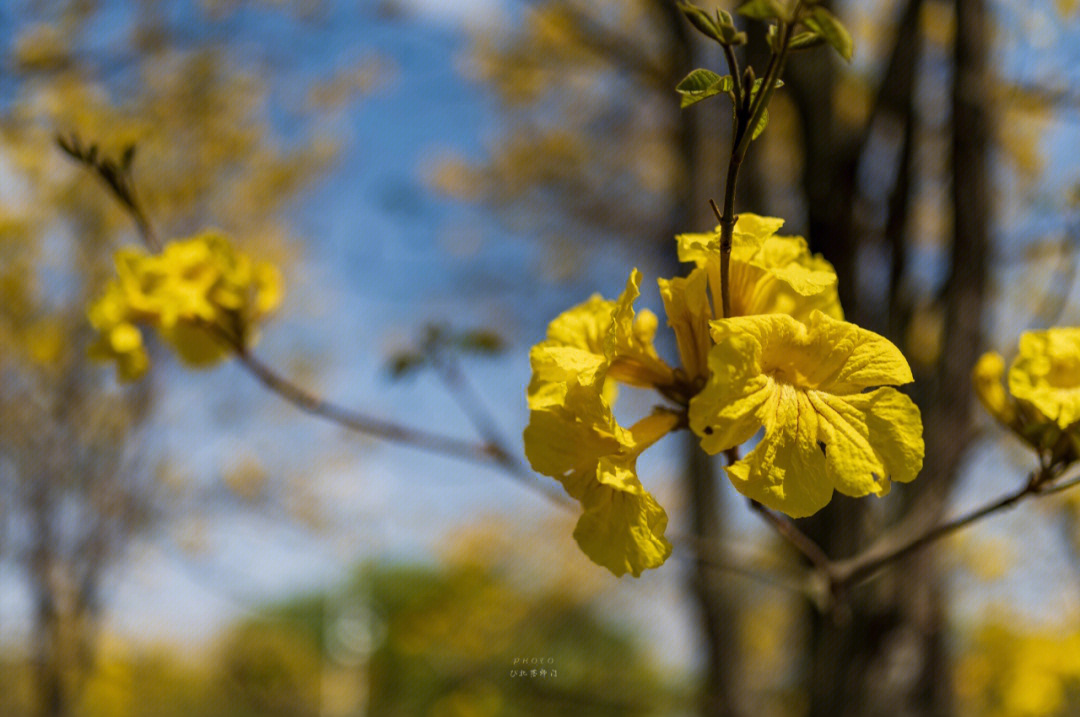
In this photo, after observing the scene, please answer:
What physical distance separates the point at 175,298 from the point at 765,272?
73 centimetres

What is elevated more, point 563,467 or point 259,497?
point 563,467

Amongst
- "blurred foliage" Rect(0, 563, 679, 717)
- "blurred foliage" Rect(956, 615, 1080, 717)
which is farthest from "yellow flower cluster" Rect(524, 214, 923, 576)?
"blurred foliage" Rect(956, 615, 1080, 717)

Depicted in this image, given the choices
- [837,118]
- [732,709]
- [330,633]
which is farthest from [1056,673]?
[330,633]

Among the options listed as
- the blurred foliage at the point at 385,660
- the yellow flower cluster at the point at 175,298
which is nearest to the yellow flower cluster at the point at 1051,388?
the yellow flower cluster at the point at 175,298

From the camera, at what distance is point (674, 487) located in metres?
4.88

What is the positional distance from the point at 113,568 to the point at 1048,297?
4.47 meters

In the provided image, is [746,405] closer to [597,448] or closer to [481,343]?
[597,448]

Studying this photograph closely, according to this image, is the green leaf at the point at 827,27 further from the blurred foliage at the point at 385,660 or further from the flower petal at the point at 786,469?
the blurred foliage at the point at 385,660

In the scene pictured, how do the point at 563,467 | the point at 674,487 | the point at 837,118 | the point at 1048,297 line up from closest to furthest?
the point at 563,467 < the point at 1048,297 < the point at 837,118 < the point at 674,487

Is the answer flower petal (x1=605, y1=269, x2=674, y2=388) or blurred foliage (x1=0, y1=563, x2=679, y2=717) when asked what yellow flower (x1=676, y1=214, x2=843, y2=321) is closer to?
flower petal (x1=605, y1=269, x2=674, y2=388)

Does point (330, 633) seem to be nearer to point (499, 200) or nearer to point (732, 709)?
point (499, 200)

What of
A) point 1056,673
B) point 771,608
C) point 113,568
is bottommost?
point 771,608

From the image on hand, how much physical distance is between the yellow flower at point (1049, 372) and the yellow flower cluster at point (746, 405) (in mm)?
201

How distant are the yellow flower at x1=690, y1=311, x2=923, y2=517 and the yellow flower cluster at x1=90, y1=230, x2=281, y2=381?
0.73m
